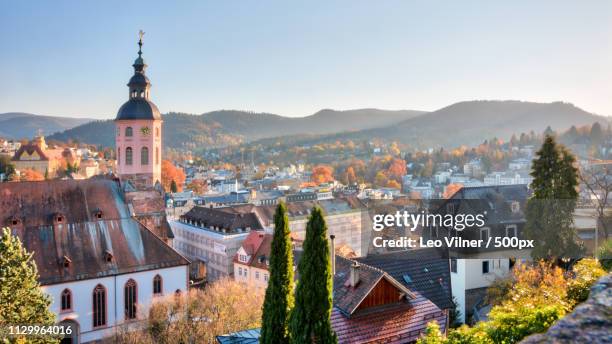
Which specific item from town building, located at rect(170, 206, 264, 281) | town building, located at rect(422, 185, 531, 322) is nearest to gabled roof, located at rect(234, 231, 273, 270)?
town building, located at rect(170, 206, 264, 281)

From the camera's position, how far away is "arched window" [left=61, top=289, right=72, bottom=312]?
23719 millimetres

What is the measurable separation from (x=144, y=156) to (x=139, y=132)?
Result: 1.82 m

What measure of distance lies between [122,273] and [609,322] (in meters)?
24.3

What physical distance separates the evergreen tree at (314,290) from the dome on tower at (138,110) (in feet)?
103

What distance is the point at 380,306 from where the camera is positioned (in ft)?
53.5

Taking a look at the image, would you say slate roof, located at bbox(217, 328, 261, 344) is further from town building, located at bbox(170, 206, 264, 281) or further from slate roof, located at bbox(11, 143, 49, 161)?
slate roof, located at bbox(11, 143, 49, 161)

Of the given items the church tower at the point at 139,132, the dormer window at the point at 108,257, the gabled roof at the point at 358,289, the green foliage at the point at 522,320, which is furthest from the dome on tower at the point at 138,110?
the green foliage at the point at 522,320

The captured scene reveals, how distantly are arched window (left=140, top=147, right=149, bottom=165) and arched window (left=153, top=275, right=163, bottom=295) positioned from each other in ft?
56.2

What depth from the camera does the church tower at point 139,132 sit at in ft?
134

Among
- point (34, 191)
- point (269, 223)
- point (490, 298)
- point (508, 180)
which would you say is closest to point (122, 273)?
point (34, 191)

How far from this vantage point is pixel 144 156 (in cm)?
4128

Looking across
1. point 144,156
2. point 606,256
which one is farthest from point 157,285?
point 606,256

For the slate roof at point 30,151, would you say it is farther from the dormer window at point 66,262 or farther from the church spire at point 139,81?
the dormer window at point 66,262

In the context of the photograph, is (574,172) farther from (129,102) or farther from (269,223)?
(269,223)
